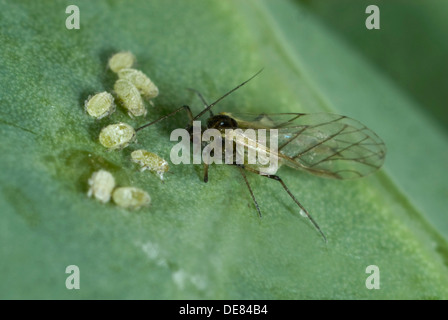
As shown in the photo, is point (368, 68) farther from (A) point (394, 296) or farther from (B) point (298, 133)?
(A) point (394, 296)

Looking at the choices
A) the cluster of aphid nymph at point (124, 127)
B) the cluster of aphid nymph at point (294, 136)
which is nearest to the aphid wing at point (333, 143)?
the cluster of aphid nymph at point (294, 136)

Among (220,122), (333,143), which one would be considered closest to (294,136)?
(333,143)

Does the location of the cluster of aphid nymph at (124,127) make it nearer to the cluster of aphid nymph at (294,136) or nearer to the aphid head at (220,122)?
the cluster of aphid nymph at (294,136)

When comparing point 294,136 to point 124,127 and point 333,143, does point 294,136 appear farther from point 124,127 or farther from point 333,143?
point 124,127

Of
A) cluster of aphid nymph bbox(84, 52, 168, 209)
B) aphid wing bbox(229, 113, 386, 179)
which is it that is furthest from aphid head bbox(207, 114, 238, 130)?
cluster of aphid nymph bbox(84, 52, 168, 209)
